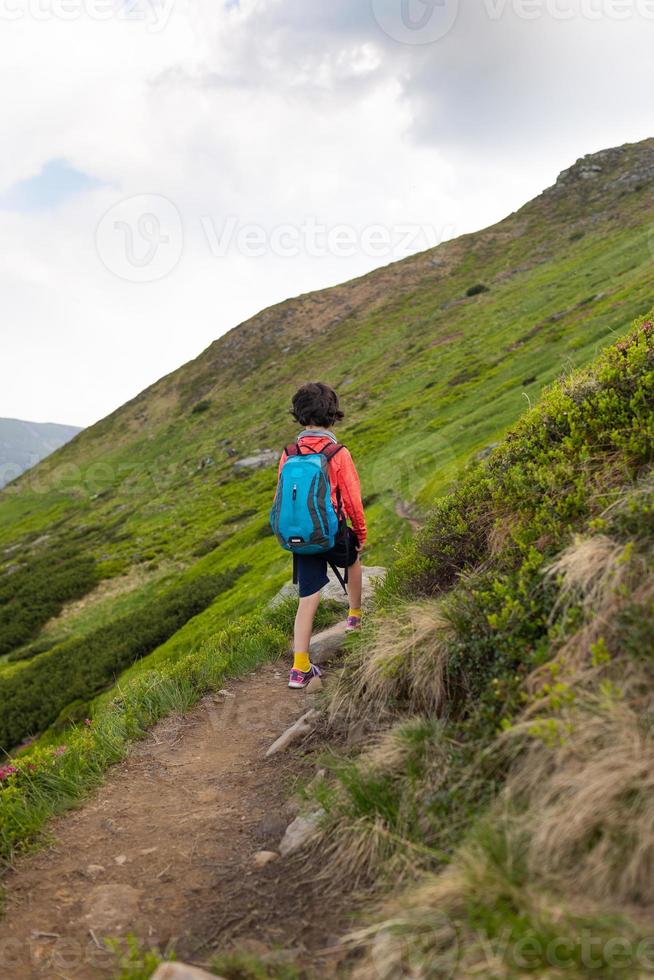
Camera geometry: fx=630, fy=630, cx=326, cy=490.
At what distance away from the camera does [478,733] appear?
4.19 meters

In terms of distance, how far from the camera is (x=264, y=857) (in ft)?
15.5

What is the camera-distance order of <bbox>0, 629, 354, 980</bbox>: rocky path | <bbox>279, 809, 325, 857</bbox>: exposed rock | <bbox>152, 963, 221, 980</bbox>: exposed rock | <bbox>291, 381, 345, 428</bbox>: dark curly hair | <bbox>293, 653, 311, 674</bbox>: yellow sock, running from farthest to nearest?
<bbox>293, 653, 311, 674</bbox>: yellow sock
<bbox>291, 381, 345, 428</bbox>: dark curly hair
<bbox>279, 809, 325, 857</bbox>: exposed rock
<bbox>0, 629, 354, 980</bbox>: rocky path
<bbox>152, 963, 221, 980</bbox>: exposed rock

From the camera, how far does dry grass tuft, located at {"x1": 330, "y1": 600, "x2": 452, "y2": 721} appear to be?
5.11m

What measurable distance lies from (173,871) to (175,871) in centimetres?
2

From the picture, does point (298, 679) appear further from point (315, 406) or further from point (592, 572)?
point (592, 572)

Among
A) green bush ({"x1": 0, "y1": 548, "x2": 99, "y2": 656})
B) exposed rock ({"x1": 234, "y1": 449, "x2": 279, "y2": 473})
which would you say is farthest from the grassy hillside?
exposed rock ({"x1": 234, "y1": 449, "x2": 279, "y2": 473})

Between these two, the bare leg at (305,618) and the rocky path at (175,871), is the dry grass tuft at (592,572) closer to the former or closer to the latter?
the rocky path at (175,871)

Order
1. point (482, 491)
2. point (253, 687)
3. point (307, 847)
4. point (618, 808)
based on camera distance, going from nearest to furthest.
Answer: point (618, 808), point (307, 847), point (482, 491), point (253, 687)

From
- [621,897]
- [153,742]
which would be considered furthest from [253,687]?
[621,897]

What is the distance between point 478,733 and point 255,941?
6.03 ft

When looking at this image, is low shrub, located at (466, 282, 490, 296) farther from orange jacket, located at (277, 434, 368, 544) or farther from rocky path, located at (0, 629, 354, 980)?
rocky path, located at (0, 629, 354, 980)

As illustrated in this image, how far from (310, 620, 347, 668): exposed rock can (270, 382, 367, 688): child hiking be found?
77cm

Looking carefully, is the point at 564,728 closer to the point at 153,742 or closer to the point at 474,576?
the point at 474,576

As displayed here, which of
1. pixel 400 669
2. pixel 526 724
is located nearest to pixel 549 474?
pixel 400 669
